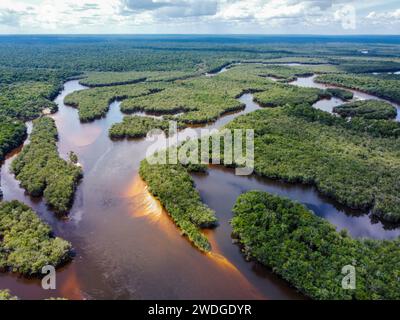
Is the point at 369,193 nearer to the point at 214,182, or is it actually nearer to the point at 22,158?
the point at 214,182

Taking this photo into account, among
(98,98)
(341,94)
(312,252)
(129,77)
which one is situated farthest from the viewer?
(129,77)

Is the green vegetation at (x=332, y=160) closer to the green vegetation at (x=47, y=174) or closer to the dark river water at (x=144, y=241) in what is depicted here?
the dark river water at (x=144, y=241)

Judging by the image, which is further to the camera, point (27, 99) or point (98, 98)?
point (98, 98)

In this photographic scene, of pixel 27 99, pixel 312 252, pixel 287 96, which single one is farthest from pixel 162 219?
pixel 27 99

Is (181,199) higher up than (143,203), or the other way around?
(181,199)

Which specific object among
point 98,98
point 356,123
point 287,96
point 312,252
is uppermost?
point 98,98

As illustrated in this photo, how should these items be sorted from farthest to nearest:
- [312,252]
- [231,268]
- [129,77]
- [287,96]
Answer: [129,77] < [287,96] < [231,268] < [312,252]

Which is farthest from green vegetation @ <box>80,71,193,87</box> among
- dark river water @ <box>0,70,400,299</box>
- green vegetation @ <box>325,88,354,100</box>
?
dark river water @ <box>0,70,400,299</box>

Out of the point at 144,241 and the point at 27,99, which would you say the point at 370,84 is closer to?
the point at 27,99
